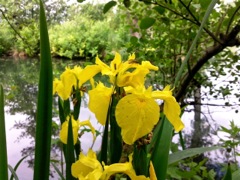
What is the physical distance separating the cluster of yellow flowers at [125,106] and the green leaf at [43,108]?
0.08ft

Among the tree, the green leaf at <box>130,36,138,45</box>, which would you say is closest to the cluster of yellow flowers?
the tree

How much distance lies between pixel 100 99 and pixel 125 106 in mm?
49

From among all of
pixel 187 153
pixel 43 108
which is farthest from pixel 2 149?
pixel 187 153

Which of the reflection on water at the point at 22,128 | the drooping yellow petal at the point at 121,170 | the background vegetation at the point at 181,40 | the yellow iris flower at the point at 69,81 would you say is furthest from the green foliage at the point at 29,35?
the drooping yellow petal at the point at 121,170

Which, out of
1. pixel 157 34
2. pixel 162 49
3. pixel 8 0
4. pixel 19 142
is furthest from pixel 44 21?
pixel 8 0

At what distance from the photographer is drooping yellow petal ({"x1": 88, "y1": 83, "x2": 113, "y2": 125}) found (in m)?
0.25

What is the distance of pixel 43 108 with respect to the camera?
0.26 meters

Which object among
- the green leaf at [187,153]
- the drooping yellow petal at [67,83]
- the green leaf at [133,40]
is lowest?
the green leaf at [187,153]

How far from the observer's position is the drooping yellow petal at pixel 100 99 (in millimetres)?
255

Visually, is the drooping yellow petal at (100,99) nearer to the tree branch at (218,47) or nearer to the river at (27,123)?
the tree branch at (218,47)

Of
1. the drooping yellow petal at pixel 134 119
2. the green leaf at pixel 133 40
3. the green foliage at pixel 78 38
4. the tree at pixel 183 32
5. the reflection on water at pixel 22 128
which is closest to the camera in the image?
the drooping yellow petal at pixel 134 119

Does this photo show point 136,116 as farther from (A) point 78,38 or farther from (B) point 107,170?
(A) point 78,38

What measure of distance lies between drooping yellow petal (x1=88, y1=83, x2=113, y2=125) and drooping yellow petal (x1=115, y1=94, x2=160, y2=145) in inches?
1.8

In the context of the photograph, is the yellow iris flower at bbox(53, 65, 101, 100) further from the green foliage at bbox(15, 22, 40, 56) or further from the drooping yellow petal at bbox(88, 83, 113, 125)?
the green foliage at bbox(15, 22, 40, 56)
